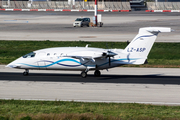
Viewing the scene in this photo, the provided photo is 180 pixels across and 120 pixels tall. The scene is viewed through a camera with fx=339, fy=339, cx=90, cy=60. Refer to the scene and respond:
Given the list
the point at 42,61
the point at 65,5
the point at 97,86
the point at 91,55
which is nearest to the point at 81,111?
the point at 97,86

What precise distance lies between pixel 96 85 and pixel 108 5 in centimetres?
13581

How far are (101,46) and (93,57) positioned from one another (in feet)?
70.2

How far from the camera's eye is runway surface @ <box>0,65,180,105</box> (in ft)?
79.0

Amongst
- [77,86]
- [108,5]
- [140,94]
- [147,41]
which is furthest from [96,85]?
[108,5]

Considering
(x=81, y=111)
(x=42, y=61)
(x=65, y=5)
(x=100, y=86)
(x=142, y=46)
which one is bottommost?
(x=100, y=86)

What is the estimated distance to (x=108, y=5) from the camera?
529 ft

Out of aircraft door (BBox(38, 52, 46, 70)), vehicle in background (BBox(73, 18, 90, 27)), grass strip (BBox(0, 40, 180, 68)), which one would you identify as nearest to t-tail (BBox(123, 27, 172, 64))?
aircraft door (BBox(38, 52, 46, 70))

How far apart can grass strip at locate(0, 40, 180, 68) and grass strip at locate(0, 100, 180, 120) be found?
18990 mm

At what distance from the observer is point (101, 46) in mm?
52344

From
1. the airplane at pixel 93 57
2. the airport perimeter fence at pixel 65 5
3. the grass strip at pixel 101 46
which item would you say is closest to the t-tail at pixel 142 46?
the airplane at pixel 93 57

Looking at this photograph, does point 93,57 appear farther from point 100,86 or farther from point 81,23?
point 81,23

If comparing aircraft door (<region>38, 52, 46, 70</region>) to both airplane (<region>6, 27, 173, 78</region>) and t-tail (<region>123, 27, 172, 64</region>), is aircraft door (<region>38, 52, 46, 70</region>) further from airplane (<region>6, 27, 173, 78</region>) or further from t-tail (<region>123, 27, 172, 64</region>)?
t-tail (<region>123, 27, 172, 64</region>)

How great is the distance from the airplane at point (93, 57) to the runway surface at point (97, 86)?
1.14 meters

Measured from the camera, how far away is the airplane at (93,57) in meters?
31.1
